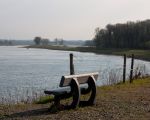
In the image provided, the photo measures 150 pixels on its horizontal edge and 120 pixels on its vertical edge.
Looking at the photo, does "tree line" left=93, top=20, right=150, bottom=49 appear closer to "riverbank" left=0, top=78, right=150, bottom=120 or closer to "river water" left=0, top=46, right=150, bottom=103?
"river water" left=0, top=46, right=150, bottom=103

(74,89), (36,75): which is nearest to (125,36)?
(36,75)

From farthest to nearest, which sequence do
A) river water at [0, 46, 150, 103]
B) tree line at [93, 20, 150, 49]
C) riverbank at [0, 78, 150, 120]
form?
tree line at [93, 20, 150, 49]
river water at [0, 46, 150, 103]
riverbank at [0, 78, 150, 120]

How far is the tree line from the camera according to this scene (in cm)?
11506

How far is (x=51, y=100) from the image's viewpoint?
12.7m

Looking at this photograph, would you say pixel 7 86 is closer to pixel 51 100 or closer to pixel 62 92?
pixel 51 100

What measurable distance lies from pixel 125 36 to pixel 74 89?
367 ft

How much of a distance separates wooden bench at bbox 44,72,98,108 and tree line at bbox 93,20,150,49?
317ft

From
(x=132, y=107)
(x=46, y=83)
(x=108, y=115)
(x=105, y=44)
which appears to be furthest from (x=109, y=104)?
(x=105, y=44)

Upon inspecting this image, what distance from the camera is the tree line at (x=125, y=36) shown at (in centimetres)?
11506

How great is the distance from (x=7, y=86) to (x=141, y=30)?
98751mm

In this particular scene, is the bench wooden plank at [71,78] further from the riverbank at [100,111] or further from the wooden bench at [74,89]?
the riverbank at [100,111]

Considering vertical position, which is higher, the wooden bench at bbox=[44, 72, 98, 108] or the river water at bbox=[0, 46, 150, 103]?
the wooden bench at bbox=[44, 72, 98, 108]

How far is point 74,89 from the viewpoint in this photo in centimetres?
1096

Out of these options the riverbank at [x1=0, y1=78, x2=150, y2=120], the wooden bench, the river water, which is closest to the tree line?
the river water
